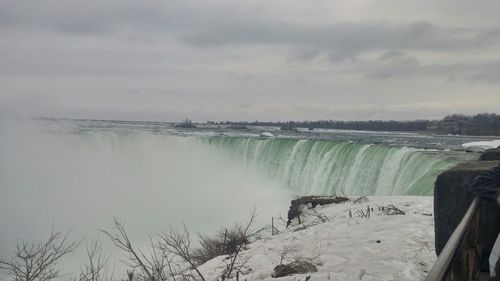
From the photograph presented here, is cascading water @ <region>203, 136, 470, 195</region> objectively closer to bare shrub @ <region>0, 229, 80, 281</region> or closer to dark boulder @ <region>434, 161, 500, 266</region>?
bare shrub @ <region>0, 229, 80, 281</region>

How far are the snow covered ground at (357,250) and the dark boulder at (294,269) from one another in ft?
0.29

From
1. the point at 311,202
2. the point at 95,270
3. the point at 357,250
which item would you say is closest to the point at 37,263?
the point at 357,250

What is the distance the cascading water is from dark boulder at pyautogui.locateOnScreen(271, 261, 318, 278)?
7.78 metres

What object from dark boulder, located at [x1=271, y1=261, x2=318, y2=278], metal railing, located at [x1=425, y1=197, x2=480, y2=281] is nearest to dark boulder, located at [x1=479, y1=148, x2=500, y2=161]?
metal railing, located at [x1=425, y1=197, x2=480, y2=281]

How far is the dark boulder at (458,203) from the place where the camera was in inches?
141

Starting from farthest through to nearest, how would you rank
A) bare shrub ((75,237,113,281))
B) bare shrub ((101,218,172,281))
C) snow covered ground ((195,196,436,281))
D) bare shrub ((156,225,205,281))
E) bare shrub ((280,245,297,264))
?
bare shrub ((75,237,113,281)) → bare shrub ((280,245,297,264)) → bare shrub ((101,218,172,281)) → bare shrub ((156,225,205,281)) → snow covered ground ((195,196,436,281))

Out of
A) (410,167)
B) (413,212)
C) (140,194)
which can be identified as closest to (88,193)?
(140,194)

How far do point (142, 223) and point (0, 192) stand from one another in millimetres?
10859

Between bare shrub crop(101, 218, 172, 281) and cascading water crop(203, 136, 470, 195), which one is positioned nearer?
bare shrub crop(101, 218, 172, 281)

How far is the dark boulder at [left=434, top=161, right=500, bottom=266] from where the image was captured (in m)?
3.57

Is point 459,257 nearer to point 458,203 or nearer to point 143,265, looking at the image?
point 458,203

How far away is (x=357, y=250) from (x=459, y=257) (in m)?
3.67

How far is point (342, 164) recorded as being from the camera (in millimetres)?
20297

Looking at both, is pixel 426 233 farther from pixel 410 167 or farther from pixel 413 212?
pixel 410 167
